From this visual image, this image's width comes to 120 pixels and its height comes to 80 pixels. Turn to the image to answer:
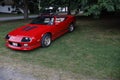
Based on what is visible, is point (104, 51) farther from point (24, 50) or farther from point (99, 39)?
point (24, 50)

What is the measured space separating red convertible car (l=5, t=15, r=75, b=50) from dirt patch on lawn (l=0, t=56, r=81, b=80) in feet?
3.79

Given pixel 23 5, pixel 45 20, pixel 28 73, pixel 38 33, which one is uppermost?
pixel 23 5

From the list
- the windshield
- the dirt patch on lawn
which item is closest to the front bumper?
the dirt patch on lawn

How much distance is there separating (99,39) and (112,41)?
2.16ft

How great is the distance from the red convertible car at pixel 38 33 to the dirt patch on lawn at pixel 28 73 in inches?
45.5

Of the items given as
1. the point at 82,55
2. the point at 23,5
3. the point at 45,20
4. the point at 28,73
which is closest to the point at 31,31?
the point at 45,20

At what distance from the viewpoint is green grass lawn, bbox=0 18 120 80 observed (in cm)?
652

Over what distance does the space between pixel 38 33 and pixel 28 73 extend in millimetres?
2478

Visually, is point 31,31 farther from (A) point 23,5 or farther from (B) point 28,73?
(A) point 23,5

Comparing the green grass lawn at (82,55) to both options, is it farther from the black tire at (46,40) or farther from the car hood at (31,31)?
the car hood at (31,31)

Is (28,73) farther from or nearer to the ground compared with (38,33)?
nearer to the ground

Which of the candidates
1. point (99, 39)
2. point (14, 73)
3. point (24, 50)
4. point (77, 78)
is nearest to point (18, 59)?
point (24, 50)

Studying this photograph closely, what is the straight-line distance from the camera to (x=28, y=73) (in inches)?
250

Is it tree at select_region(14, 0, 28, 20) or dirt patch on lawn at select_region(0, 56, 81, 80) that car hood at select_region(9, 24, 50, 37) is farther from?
tree at select_region(14, 0, 28, 20)
